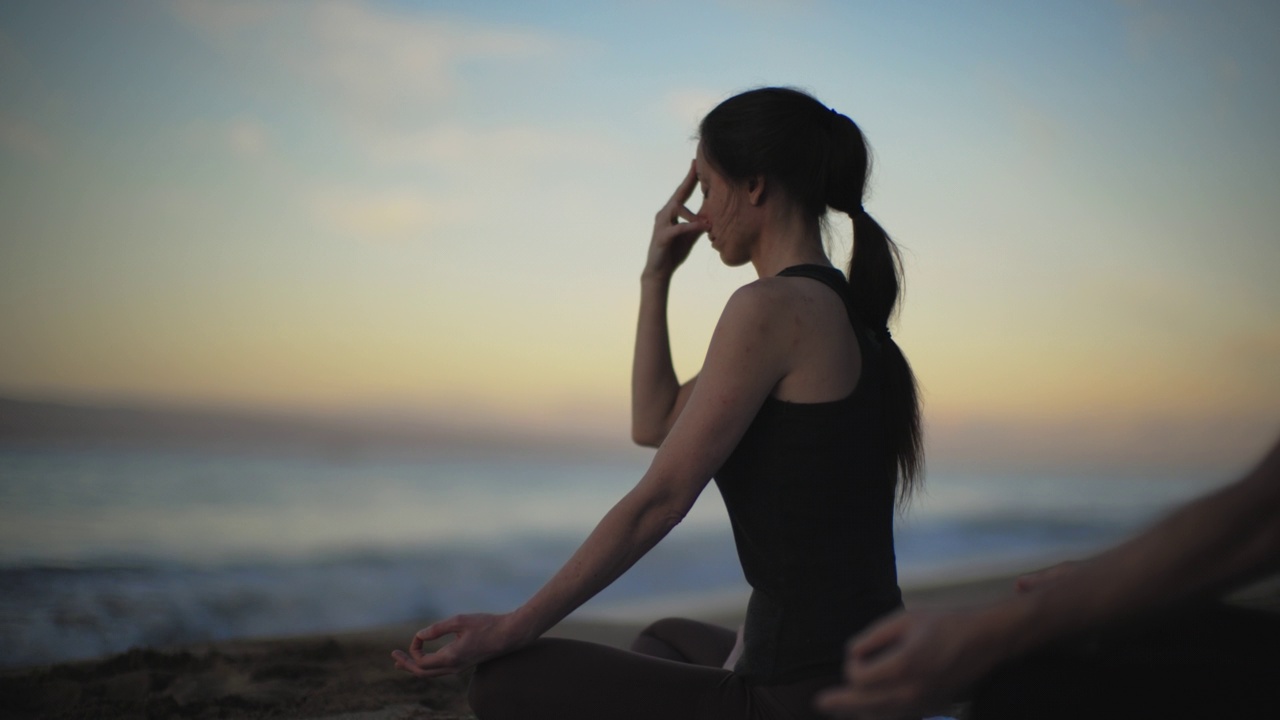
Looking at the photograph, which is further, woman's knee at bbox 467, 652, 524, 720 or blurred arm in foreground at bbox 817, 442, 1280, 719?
woman's knee at bbox 467, 652, 524, 720

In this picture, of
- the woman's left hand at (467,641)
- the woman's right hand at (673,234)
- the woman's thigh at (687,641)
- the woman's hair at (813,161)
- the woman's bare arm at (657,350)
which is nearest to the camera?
the woman's left hand at (467,641)

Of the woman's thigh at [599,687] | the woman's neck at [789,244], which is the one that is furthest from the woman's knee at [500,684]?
the woman's neck at [789,244]

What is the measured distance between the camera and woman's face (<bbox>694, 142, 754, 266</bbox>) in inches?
67.9

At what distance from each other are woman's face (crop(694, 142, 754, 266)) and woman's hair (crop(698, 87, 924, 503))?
2cm

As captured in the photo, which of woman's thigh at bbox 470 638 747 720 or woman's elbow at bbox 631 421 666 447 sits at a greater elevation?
woman's elbow at bbox 631 421 666 447

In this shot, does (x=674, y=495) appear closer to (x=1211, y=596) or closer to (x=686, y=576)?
(x=1211, y=596)

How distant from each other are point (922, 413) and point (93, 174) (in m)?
11.4

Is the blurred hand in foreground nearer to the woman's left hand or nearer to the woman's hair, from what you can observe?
the woman's left hand

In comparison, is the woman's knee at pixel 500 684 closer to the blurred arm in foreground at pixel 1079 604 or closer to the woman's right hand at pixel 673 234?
the blurred arm in foreground at pixel 1079 604

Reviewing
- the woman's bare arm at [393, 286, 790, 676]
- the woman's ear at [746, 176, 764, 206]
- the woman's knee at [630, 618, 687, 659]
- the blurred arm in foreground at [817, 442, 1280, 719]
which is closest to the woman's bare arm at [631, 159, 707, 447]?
the woman's knee at [630, 618, 687, 659]

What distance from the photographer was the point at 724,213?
5.74 ft

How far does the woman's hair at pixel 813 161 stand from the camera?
1650mm

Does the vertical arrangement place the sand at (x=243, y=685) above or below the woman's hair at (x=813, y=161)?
below

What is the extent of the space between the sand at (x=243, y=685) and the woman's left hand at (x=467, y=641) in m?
1.28
